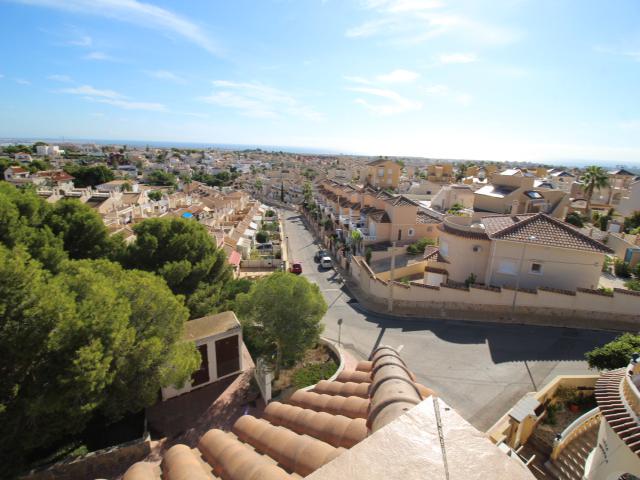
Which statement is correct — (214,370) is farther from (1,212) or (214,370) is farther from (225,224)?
(225,224)

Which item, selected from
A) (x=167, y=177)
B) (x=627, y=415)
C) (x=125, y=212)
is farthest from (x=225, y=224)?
(x=167, y=177)

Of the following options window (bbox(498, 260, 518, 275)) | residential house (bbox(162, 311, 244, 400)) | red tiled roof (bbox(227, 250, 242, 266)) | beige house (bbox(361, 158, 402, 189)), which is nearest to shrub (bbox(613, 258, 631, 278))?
window (bbox(498, 260, 518, 275))

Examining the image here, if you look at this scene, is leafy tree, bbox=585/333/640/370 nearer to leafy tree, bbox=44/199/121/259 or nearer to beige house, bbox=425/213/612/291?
beige house, bbox=425/213/612/291

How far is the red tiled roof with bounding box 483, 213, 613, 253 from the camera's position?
67.2 feet

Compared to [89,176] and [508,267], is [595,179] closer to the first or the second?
[508,267]

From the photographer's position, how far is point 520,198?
3675 centimetres

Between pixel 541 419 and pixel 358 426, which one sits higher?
pixel 358 426

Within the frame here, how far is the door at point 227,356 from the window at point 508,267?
56.4 feet

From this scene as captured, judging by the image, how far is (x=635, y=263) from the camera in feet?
86.7

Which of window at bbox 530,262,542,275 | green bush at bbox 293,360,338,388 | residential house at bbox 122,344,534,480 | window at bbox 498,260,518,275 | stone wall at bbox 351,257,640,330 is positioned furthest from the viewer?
window at bbox 498,260,518,275

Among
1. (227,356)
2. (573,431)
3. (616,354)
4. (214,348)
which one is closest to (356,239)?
(227,356)

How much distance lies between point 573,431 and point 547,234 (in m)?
13.5

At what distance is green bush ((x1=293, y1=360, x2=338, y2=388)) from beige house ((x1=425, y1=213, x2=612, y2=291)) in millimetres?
11770

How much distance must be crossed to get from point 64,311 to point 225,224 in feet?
126
